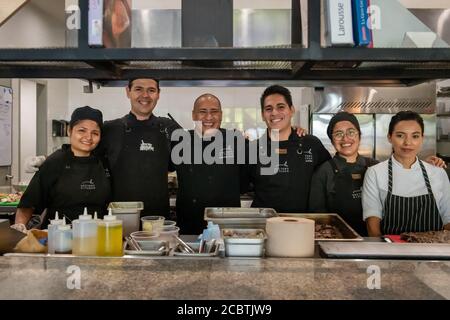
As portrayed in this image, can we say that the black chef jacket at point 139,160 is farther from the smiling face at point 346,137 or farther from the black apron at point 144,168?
the smiling face at point 346,137

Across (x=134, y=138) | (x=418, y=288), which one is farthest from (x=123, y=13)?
(x=418, y=288)

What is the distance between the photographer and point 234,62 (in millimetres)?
1878

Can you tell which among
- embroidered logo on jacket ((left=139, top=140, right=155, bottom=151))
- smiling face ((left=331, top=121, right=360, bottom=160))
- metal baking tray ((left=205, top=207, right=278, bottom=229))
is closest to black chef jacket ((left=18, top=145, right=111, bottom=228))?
embroidered logo on jacket ((left=139, top=140, right=155, bottom=151))

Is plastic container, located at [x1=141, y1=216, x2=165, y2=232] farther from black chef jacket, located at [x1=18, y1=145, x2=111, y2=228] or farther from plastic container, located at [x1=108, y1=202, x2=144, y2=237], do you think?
black chef jacket, located at [x1=18, y1=145, x2=111, y2=228]

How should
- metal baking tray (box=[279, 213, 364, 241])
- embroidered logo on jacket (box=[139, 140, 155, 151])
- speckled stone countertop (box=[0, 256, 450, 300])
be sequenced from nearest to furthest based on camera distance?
speckled stone countertop (box=[0, 256, 450, 300]) < metal baking tray (box=[279, 213, 364, 241]) < embroidered logo on jacket (box=[139, 140, 155, 151])

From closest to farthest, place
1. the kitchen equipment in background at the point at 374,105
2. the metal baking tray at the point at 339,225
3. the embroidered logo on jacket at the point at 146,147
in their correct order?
the metal baking tray at the point at 339,225
the embroidered logo on jacket at the point at 146,147
the kitchen equipment in background at the point at 374,105

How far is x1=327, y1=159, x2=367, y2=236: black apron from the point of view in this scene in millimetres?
2338

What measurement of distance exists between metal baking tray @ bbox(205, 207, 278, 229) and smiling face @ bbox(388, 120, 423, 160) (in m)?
0.82

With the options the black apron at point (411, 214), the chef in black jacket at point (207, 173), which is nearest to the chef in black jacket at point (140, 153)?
the chef in black jacket at point (207, 173)

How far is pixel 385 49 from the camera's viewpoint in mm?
1609

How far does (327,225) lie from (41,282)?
1.34m

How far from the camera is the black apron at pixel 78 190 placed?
2.27m

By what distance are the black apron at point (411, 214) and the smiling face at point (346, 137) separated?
11.7 inches

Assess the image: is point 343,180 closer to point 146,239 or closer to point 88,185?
point 146,239
